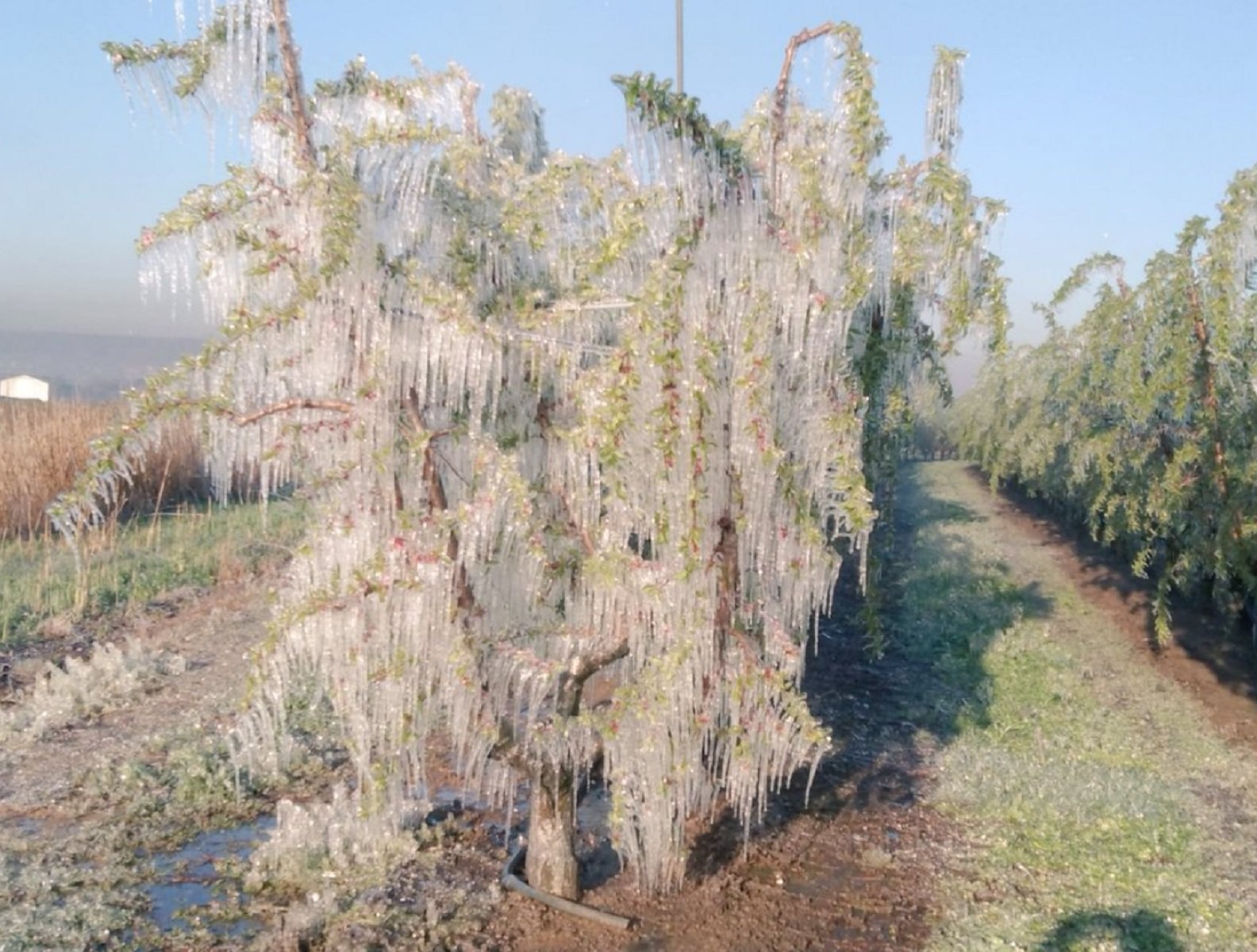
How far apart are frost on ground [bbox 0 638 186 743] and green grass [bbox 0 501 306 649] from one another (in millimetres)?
836

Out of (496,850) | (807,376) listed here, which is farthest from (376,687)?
(807,376)

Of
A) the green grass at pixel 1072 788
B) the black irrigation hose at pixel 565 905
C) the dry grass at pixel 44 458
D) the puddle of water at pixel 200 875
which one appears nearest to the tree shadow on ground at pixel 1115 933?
the green grass at pixel 1072 788

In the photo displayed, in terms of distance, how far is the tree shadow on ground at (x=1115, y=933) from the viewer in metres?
4.14

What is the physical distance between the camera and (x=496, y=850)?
16.0 feet

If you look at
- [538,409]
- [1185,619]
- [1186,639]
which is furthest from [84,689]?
[1185,619]

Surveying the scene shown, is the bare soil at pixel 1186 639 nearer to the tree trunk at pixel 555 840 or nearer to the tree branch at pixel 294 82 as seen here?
the tree trunk at pixel 555 840

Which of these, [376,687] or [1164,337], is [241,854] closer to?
[376,687]

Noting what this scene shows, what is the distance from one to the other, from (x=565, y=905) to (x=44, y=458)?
37.6 feet

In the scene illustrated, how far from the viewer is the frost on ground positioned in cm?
640

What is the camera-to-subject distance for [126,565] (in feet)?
36.0

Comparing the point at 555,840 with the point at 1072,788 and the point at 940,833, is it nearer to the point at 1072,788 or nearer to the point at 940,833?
the point at 940,833

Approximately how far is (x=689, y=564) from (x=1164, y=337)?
5.47 meters

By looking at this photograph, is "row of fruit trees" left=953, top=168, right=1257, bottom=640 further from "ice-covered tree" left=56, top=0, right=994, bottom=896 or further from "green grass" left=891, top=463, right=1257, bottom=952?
"ice-covered tree" left=56, top=0, right=994, bottom=896

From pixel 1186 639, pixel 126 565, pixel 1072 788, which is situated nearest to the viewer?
pixel 1072 788
